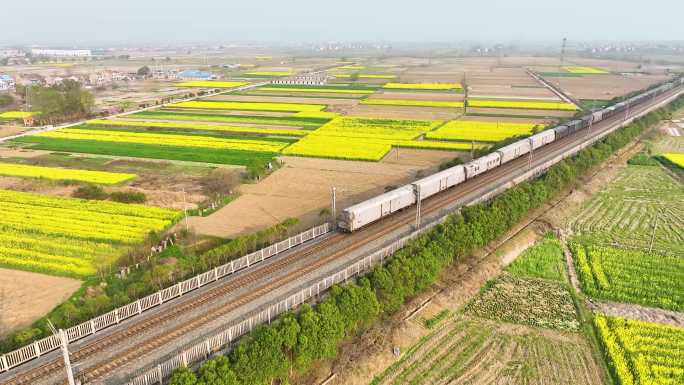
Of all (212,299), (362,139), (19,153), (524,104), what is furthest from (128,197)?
(524,104)

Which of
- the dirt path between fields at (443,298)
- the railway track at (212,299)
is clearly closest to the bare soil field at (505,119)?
the dirt path between fields at (443,298)

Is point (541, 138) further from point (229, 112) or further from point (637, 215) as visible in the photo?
point (229, 112)

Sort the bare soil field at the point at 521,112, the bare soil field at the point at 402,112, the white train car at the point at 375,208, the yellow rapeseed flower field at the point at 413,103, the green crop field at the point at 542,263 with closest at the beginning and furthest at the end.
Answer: the green crop field at the point at 542,263 < the white train car at the point at 375,208 < the bare soil field at the point at 402,112 < the bare soil field at the point at 521,112 < the yellow rapeseed flower field at the point at 413,103

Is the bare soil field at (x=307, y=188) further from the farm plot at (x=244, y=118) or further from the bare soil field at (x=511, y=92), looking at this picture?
the bare soil field at (x=511, y=92)

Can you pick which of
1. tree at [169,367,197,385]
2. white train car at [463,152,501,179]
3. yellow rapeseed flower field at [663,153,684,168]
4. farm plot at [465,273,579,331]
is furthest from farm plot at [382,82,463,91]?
tree at [169,367,197,385]

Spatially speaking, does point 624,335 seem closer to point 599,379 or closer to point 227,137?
point 599,379

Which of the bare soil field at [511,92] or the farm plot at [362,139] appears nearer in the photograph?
the farm plot at [362,139]
